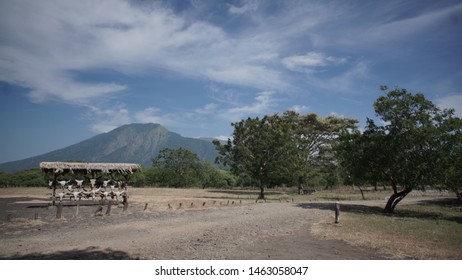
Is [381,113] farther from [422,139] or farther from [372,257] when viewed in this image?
[372,257]

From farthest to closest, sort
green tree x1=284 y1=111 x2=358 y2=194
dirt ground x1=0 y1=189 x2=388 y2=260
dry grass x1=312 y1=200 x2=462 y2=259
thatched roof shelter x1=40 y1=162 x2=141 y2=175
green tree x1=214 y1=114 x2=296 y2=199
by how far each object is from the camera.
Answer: green tree x1=284 y1=111 x2=358 y2=194, green tree x1=214 y1=114 x2=296 y2=199, thatched roof shelter x1=40 y1=162 x2=141 y2=175, dry grass x1=312 y1=200 x2=462 y2=259, dirt ground x1=0 y1=189 x2=388 y2=260

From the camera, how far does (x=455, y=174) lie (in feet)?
68.8

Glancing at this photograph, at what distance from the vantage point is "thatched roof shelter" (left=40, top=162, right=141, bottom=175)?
966 inches

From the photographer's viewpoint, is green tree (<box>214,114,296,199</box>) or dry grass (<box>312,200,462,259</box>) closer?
dry grass (<box>312,200,462,259</box>)

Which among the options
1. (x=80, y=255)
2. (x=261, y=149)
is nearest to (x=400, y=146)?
(x=261, y=149)

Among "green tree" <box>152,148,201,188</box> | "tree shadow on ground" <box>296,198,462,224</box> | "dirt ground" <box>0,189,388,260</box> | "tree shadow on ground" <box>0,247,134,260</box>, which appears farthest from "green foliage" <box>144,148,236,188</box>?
"tree shadow on ground" <box>0,247,134,260</box>

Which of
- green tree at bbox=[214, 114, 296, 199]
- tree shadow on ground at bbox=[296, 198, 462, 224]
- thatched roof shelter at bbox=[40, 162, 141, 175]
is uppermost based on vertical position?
green tree at bbox=[214, 114, 296, 199]

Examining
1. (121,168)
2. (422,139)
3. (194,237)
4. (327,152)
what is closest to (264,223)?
(194,237)

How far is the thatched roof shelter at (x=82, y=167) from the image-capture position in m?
24.5

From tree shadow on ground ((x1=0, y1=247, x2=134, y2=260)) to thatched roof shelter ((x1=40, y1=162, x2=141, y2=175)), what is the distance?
1706 cm

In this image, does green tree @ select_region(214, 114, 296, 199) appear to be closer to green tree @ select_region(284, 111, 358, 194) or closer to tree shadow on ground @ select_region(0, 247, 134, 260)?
green tree @ select_region(284, 111, 358, 194)

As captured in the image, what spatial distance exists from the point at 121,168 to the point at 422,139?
25.4 m

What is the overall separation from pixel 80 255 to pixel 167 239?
3323mm

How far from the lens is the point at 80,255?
9.62 metres
